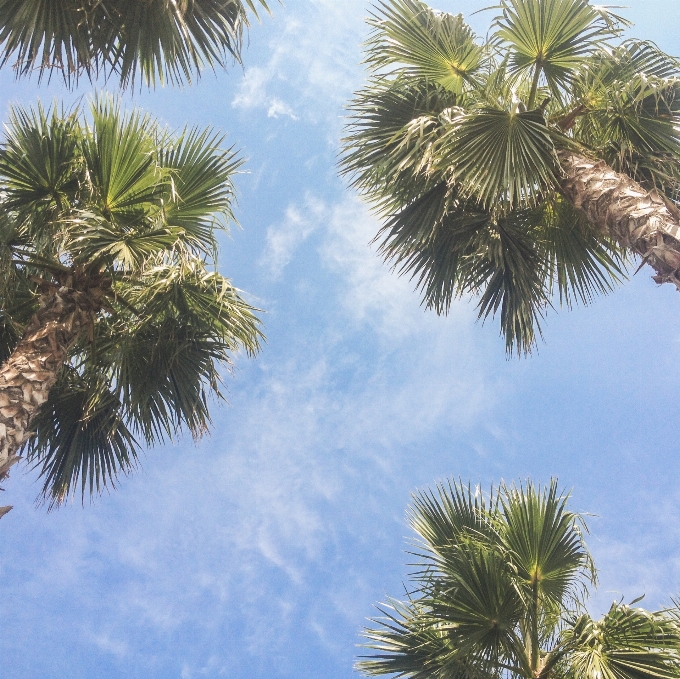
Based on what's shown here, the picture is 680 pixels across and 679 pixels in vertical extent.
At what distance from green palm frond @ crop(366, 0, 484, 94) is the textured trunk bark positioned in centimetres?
370

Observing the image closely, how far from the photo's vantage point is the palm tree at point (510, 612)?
16.3 feet

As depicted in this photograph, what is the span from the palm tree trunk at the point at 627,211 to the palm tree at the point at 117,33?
2.85 m

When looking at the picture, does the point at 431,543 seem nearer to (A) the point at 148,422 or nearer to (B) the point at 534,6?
(A) the point at 148,422

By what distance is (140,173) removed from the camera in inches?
237

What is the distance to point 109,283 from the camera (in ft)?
19.7

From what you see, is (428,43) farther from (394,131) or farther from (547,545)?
(547,545)

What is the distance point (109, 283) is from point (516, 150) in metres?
3.59

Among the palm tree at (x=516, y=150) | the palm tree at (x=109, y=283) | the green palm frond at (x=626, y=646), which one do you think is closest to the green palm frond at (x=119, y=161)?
the palm tree at (x=109, y=283)

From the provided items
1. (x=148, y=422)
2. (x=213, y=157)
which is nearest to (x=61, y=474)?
(x=148, y=422)

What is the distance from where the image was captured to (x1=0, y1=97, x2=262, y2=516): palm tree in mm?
5750

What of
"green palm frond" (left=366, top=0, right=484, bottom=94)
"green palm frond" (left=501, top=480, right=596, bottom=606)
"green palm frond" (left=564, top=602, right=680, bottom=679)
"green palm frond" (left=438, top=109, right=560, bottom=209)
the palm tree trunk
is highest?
"green palm frond" (left=366, top=0, right=484, bottom=94)

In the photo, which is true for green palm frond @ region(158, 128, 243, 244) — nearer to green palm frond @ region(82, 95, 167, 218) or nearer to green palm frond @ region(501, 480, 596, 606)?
green palm frond @ region(82, 95, 167, 218)

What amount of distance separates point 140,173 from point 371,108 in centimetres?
239

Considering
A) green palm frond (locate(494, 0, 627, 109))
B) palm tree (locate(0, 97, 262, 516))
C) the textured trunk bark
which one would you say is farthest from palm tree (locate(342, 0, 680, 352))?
the textured trunk bark
